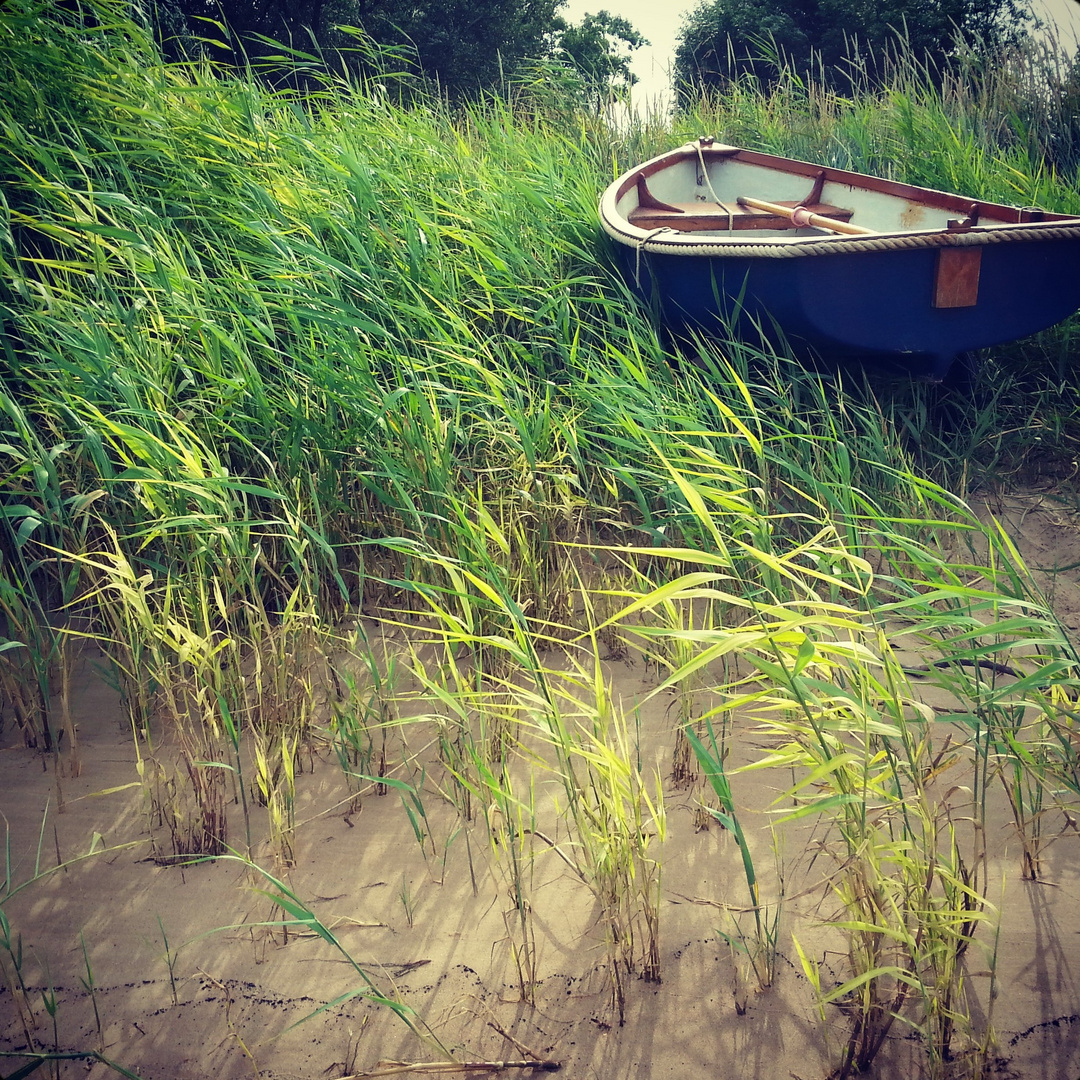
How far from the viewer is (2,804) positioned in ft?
6.03

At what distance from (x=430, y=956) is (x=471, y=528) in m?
0.92

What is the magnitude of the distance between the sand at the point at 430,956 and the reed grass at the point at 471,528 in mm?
46

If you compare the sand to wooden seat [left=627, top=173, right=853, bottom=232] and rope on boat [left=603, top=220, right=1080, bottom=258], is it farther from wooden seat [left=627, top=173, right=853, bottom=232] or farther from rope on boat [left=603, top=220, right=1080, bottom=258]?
wooden seat [left=627, top=173, right=853, bottom=232]

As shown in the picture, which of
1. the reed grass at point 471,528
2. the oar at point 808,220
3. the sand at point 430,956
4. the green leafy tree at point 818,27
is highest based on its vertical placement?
the green leafy tree at point 818,27

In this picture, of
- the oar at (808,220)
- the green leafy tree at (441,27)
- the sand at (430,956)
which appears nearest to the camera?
the sand at (430,956)

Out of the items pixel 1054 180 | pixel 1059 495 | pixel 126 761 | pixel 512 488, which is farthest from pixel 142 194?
pixel 1054 180

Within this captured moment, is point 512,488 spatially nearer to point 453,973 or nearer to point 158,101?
point 453,973

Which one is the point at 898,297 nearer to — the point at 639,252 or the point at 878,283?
the point at 878,283

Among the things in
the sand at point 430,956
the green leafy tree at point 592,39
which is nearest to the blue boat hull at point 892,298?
the sand at point 430,956

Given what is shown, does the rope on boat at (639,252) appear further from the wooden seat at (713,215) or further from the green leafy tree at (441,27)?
the green leafy tree at (441,27)

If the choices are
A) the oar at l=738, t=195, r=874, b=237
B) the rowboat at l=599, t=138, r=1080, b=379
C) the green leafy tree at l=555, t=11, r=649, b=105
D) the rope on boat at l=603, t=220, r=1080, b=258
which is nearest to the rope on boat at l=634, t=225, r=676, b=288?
the rowboat at l=599, t=138, r=1080, b=379

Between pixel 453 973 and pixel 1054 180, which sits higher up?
pixel 1054 180

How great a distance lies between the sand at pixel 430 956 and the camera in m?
1.30

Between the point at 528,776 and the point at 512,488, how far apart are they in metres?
0.89
